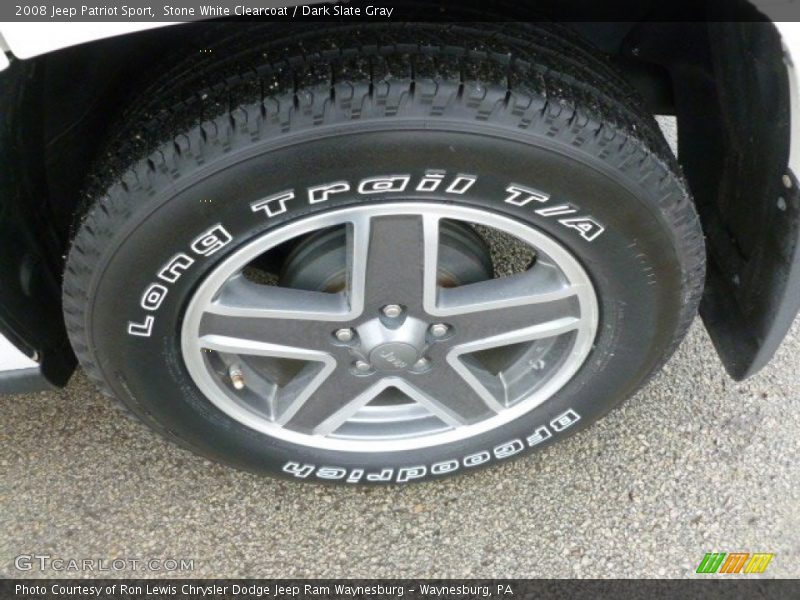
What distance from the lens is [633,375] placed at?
194cm

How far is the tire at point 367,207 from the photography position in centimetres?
145

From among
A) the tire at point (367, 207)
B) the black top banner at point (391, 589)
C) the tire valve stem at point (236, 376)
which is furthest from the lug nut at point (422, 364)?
the black top banner at point (391, 589)

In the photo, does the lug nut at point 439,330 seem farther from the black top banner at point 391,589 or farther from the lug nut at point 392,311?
the black top banner at point 391,589

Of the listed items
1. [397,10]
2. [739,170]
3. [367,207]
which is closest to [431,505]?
[367,207]

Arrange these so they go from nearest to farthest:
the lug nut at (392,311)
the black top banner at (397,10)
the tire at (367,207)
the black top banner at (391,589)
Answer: the black top banner at (397,10) < the tire at (367,207) < the lug nut at (392,311) < the black top banner at (391,589)

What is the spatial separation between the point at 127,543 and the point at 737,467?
1.59 meters

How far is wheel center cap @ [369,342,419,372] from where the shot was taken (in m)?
1.82

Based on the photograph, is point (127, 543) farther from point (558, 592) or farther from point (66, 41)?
point (66, 41)

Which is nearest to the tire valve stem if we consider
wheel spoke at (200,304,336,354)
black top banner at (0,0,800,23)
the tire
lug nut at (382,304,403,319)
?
the tire

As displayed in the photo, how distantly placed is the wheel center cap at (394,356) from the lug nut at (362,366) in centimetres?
2

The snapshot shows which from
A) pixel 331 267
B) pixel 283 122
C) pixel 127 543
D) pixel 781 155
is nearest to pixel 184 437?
pixel 127 543

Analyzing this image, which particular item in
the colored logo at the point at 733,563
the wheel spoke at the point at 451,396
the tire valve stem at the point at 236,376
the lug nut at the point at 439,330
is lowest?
the colored logo at the point at 733,563

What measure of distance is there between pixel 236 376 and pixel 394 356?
37 centimetres

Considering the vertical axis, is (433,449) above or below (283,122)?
below
